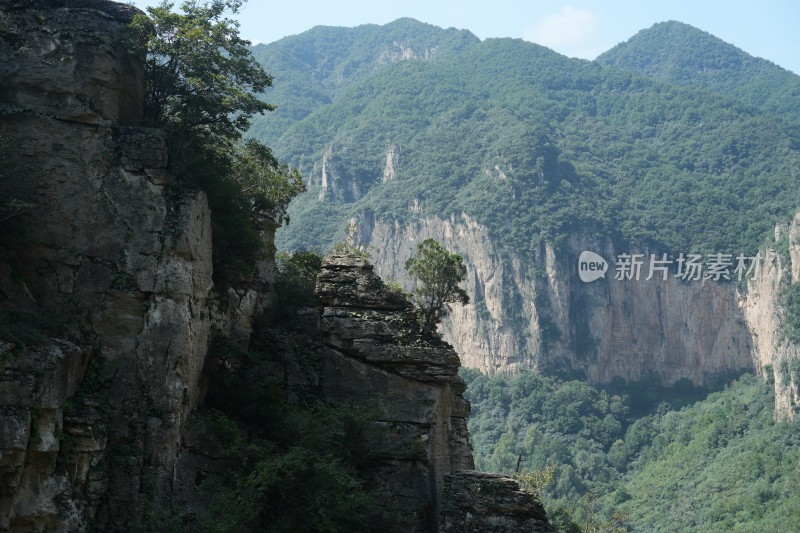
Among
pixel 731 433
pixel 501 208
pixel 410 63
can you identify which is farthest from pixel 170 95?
pixel 410 63

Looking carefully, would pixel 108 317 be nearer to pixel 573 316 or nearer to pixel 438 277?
pixel 438 277

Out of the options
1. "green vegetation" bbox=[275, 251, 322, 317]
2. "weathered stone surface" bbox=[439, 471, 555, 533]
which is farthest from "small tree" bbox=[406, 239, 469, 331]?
"weathered stone surface" bbox=[439, 471, 555, 533]

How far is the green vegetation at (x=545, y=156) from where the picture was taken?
436ft

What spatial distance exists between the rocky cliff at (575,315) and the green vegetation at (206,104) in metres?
99.6

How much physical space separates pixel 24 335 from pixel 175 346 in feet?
9.59

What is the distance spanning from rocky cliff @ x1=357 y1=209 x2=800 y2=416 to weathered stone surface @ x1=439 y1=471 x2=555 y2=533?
10291 centimetres

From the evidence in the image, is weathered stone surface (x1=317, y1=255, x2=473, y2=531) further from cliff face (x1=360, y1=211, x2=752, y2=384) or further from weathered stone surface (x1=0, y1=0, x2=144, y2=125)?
cliff face (x1=360, y1=211, x2=752, y2=384)

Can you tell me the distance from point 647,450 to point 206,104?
86532 mm

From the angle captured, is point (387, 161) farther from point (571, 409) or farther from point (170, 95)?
point (170, 95)

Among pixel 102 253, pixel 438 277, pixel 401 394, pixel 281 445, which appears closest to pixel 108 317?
pixel 102 253

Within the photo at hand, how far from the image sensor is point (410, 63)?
584 ft

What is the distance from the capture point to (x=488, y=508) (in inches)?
723

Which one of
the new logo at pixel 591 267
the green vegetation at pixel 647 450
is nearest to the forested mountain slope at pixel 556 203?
the new logo at pixel 591 267

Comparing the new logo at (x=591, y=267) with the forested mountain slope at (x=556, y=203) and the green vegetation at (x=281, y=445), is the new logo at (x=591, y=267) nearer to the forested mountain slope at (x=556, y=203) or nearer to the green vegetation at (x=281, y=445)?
the forested mountain slope at (x=556, y=203)
